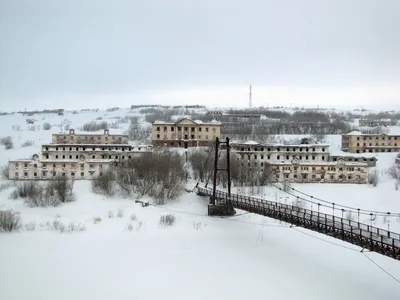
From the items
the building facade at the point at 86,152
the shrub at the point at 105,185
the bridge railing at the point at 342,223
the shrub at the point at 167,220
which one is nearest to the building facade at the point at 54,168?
the building facade at the point at 86,152

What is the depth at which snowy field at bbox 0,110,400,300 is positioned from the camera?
50.8 feet

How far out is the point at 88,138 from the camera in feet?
151

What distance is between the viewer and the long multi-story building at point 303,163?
118 feet

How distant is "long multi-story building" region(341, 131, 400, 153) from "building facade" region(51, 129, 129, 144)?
23.6 metres

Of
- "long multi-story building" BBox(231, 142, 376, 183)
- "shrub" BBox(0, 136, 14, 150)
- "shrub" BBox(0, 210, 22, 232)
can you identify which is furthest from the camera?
"shrub" BBox(0, 136, 14, 150)

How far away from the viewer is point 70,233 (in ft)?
71.4

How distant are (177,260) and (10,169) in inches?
854

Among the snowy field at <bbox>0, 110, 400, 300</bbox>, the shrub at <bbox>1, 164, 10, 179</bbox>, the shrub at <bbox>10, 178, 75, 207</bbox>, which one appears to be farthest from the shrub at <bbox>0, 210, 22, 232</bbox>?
the shrub at <bbox>1, 164, 10, 179</bbox>

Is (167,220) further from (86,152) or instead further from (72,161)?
(86,152)

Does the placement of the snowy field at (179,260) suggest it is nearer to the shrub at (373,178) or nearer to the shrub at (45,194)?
the shrub at (45,194)

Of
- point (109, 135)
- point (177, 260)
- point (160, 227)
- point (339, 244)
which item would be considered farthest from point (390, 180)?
point (109, 135)

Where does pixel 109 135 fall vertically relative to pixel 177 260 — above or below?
above

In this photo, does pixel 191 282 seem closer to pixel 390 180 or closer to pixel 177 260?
pixel 177 260

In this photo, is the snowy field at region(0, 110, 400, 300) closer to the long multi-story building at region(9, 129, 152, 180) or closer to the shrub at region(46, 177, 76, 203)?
the shrub at region(46, 177, 76, 203)
